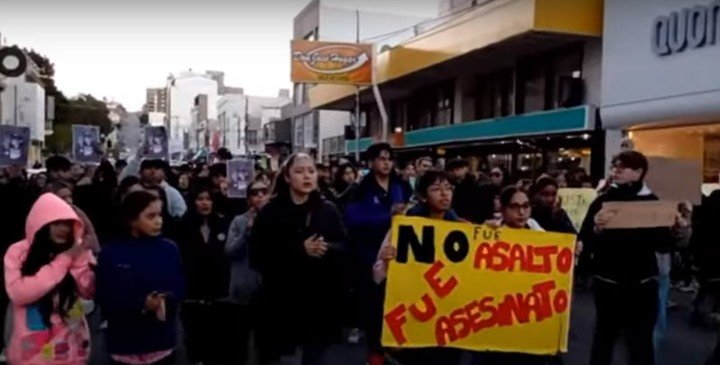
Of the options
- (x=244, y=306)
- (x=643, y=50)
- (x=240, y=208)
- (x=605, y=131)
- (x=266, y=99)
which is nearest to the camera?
(x=244, y=306)

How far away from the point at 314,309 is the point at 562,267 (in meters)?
1.54

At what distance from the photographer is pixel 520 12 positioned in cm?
1689

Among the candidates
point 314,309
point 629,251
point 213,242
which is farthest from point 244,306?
point 629,251

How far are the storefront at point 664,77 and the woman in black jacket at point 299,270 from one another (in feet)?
34.5

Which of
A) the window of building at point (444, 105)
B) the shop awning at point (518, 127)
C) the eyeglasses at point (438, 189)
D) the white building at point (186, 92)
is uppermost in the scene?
the white building at point (186, 92)

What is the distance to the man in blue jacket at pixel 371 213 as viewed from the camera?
6.07 m

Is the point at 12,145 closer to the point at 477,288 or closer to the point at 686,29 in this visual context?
the point at 477,288

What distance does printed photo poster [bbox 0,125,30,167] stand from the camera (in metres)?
13.1

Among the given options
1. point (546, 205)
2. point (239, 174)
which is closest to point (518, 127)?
point (239, 174)

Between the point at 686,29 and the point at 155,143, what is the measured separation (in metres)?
10.1

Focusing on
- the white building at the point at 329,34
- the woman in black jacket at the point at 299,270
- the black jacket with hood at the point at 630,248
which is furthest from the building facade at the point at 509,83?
the white building at the point at 329,34

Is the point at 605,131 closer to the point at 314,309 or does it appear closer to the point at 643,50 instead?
the point at 643,50

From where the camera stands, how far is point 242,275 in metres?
6.10

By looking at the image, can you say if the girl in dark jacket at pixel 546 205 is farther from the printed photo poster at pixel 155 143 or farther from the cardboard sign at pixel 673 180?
the printed photo poster at pixel 155 143
